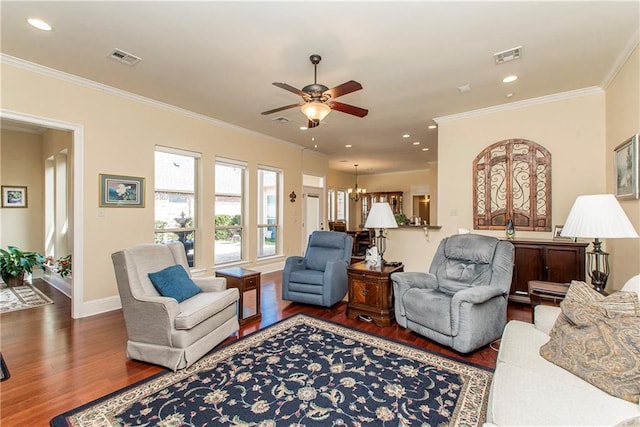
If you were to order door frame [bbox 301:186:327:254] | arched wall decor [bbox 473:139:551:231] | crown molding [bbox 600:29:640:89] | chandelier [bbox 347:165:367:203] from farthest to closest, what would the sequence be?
chandelier [bbox 347:165:367:203] < door frame [bbox 301:186:327:254] < arched wall decor [bbox 473:139:551:231] < crown molding [bbox 600:29:640:89]

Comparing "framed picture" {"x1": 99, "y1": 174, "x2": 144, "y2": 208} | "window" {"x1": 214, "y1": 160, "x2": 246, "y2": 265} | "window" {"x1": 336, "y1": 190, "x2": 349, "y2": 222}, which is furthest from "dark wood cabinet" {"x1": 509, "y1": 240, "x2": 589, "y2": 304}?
"window" {"x1": 336, "y1": 190, "x2": 349, "y2": 222}

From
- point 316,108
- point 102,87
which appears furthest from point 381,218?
point 102,87

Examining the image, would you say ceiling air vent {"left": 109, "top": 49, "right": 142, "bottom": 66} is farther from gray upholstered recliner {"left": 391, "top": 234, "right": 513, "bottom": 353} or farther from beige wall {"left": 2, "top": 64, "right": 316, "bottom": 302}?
gray upholstered recliner {"left": 391, "top": 234, "right": 513, "bottom": 353}

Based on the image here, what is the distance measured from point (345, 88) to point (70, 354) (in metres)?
3.42

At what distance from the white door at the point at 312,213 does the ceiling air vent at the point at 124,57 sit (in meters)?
4.80

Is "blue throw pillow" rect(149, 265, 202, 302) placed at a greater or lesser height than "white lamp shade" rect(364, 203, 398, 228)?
lesser

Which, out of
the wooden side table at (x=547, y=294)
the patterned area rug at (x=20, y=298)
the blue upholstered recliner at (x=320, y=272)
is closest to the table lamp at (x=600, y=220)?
the wooden side table at (x=547, y=294)

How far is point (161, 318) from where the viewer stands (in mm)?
2379

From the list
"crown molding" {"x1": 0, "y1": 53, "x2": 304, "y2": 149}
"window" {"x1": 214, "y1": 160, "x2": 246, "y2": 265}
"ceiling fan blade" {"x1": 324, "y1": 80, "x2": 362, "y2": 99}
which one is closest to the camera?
"ceiling fan blade" {"x1": 324, "y1": 80, "x2": 362, "y2": 99}

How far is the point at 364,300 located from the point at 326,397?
1489 millimetres

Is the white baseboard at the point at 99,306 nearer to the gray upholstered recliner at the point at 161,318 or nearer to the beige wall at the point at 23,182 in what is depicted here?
the gray upholstered recliner at the point at 161,318

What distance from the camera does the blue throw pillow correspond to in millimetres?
2713

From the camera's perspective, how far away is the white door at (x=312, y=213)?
24.8 ft

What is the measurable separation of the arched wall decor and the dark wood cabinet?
45 centimetres
